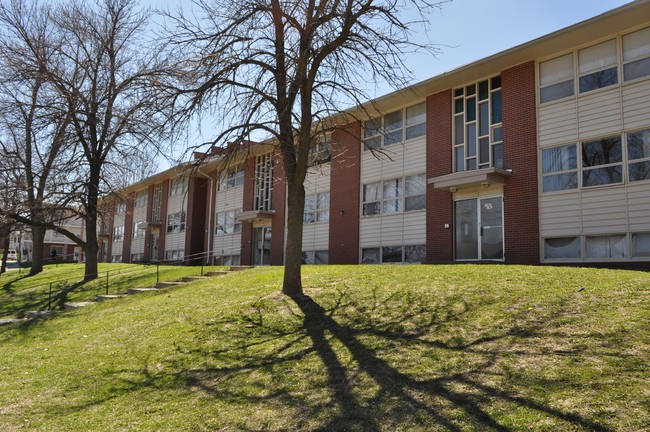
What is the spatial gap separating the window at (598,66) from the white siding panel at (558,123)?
653mm

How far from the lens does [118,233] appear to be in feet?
153

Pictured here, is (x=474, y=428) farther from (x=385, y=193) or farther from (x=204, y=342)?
(x=385, y=193)

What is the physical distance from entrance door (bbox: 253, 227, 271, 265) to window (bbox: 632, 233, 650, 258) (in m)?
16.6

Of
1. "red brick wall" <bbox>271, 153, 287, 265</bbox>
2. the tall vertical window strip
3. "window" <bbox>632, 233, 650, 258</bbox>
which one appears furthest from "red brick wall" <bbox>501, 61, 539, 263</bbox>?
"red brick wall" <bbox>271, 153, 287, 265</bbox>

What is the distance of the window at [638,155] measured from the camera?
13.9 m

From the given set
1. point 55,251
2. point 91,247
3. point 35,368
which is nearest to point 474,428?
point 35,368

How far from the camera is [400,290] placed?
10.7 metres

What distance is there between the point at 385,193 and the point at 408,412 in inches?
627

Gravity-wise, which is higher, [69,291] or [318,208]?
[318,208]

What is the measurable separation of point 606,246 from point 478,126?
5.55 meters

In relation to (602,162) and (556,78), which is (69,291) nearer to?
(556,78)

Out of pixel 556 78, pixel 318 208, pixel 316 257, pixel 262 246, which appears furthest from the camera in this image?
pixel 262 246

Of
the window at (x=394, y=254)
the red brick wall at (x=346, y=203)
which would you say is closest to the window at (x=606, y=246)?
the window at (x=394, y=254)

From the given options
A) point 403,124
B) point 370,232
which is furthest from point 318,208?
point 403,124
